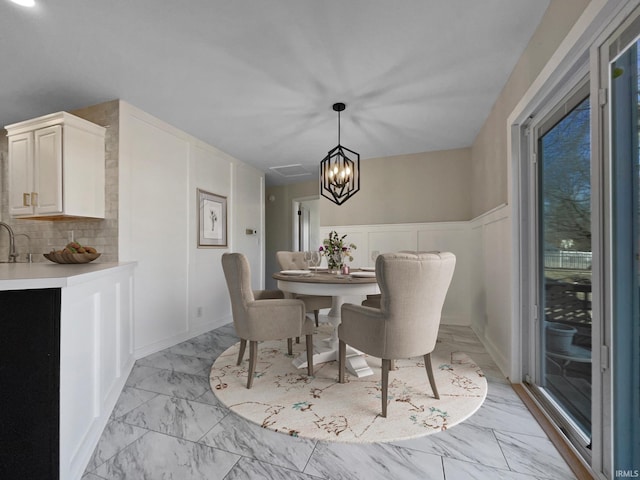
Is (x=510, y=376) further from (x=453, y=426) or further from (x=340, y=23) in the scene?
(x=340, y=23)

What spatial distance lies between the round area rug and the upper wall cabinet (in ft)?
6.25

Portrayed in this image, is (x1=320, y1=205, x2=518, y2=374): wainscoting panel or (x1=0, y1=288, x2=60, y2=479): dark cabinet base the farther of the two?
(x1=320, y1=205, x2=518, y2=374): wainscoting panel

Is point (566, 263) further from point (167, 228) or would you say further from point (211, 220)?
point (211, 220)

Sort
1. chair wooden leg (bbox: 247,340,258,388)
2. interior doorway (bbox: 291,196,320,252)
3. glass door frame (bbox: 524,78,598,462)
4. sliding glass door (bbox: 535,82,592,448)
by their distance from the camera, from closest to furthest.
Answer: sliding glass door (bbox: 535,82,592,448) < glass door frame (bbox: 524,78,598,462) < chair wooden leg (bbox: 247,340,258,388) < interior doorway (bbox: 291,196,320,252)

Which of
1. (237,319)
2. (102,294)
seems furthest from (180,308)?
(102,294)

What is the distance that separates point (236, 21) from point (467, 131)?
2798 millimetres

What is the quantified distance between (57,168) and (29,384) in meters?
2.10

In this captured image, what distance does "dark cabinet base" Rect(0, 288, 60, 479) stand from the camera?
110 centimetres

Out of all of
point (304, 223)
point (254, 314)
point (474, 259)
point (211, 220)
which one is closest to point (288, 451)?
point (254, 314)

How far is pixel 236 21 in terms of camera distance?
1728mm

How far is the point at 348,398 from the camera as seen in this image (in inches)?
77.1

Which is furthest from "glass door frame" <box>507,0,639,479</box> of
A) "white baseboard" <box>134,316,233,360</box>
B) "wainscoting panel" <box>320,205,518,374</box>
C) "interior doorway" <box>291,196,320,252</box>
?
"interior doorway" <box>291,196,320,252</box>

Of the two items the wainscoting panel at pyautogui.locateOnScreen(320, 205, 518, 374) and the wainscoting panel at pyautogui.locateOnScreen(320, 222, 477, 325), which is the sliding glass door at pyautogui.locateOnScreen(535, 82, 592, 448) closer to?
the wainscoting panel at pyautogui.locateOnScreen(320, 205, 518, 374)

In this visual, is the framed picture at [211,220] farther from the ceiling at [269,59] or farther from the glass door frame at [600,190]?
the glass door frame at [600,190]
